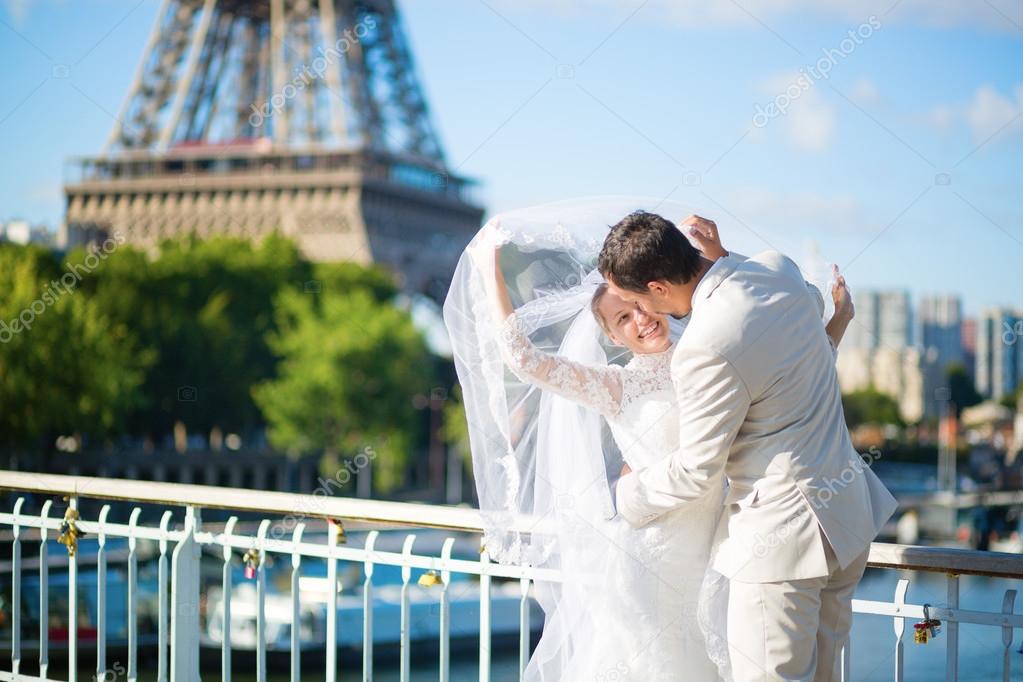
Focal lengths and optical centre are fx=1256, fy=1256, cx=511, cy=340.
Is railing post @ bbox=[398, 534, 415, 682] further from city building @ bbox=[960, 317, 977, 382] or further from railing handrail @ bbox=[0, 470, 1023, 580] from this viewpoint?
city building @ bbox=[960, 317, 977, 382]

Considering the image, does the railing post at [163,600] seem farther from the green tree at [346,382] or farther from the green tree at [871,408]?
the green tree at [871,408]

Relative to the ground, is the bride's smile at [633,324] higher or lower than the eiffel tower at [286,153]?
lower

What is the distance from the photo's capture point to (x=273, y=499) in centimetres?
448

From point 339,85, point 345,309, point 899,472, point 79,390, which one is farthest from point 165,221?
point 899,472

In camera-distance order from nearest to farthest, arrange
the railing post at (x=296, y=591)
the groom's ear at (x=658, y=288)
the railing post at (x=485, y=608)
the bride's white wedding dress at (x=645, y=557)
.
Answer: the groom's ear at (x=658, y=288) → the bride's white wedding dress at (x=645, y=557) → the railing post at (x=485, y=608) → the railing post at (x=296, y=591)

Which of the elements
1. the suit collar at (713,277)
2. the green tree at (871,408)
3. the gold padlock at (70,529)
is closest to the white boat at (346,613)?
the gold padlock at (70,529)

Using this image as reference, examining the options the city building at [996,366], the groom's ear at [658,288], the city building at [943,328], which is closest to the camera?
the groom's ear at [658,288]

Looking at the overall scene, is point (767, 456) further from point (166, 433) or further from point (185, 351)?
point (166, 433)

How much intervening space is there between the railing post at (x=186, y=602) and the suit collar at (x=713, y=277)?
2.47m

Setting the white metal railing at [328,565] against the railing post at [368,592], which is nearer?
the white metal railing at [328,565]

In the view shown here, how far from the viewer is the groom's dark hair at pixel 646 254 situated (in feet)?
9.80

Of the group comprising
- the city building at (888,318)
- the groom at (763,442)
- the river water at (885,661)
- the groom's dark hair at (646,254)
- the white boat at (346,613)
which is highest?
the city building at (888,318)

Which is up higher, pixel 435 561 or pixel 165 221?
pixel 165 221

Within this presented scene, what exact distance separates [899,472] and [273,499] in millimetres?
70650
